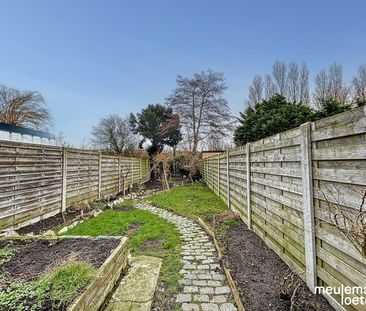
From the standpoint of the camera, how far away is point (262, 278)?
2926mm

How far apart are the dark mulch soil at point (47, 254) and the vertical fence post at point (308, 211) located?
2.27 meters

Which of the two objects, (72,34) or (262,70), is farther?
(262,70)

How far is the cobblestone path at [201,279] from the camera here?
247cm

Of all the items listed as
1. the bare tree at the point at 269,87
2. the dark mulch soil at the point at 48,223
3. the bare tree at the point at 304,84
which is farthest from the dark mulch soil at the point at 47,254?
the bare tree at the point at 269,87

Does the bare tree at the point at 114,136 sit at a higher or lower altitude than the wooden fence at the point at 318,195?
higher

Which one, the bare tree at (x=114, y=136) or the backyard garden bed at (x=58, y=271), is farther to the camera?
the bare tree at (x=114, y=136)

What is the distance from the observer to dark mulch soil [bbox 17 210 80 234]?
5.00 metres

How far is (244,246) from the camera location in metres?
4.04

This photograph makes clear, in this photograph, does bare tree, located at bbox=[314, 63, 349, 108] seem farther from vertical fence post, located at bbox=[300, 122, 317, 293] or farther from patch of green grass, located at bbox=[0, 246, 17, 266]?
patch of green grass, located at bbox=[0, 246, 17, 266]

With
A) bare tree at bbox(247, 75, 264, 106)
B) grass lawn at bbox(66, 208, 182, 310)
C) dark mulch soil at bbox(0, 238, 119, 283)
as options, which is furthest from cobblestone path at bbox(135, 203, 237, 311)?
bare tree at bbox(247, 75, 264, 106)

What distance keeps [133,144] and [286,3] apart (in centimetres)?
1847

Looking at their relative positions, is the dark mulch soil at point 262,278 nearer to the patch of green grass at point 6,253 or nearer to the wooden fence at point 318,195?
the wooden fence at point 318,195

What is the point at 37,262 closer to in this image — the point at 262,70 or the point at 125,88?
the point at 125,88

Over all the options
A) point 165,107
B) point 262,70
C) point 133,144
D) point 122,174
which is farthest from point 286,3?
point 133,144
